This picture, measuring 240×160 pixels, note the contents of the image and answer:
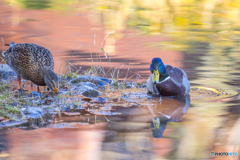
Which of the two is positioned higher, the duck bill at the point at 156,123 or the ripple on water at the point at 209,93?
the ripple on water at the point at 209,93

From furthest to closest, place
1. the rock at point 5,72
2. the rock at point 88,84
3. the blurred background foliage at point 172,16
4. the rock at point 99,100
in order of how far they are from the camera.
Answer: the blurred background foliage at point 172,16 < the rock at point 5,72 < the rock at point 88,84 < the rock at point 99,100

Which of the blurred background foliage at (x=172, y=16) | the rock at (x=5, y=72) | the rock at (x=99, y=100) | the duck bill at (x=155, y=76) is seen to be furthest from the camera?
the blurred background foliage at (x=172, y=16)

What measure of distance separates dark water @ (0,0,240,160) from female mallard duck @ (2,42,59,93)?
688 millimetres

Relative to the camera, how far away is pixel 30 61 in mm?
5723

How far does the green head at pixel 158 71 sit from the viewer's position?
→ 545 cm

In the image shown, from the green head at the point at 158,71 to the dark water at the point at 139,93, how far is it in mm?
292

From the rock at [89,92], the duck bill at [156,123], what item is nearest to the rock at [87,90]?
the rock at [89,92]

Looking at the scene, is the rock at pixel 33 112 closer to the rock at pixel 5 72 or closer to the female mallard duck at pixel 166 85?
the female mallard duck at pixel 166 85

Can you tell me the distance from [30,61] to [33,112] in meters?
1.40

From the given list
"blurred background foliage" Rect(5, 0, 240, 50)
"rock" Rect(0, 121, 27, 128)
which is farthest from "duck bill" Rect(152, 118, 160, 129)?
"blurred background foliage" Rect(5, 0, 240, 50)

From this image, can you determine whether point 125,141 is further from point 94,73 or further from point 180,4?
point 180,4

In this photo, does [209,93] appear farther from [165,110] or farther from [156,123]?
[156,123]

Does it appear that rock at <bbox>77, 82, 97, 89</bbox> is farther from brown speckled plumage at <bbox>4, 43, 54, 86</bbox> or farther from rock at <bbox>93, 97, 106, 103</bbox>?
rock at <bbox>93, 97, 106, 103</bbox>

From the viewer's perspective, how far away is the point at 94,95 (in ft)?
18.4
